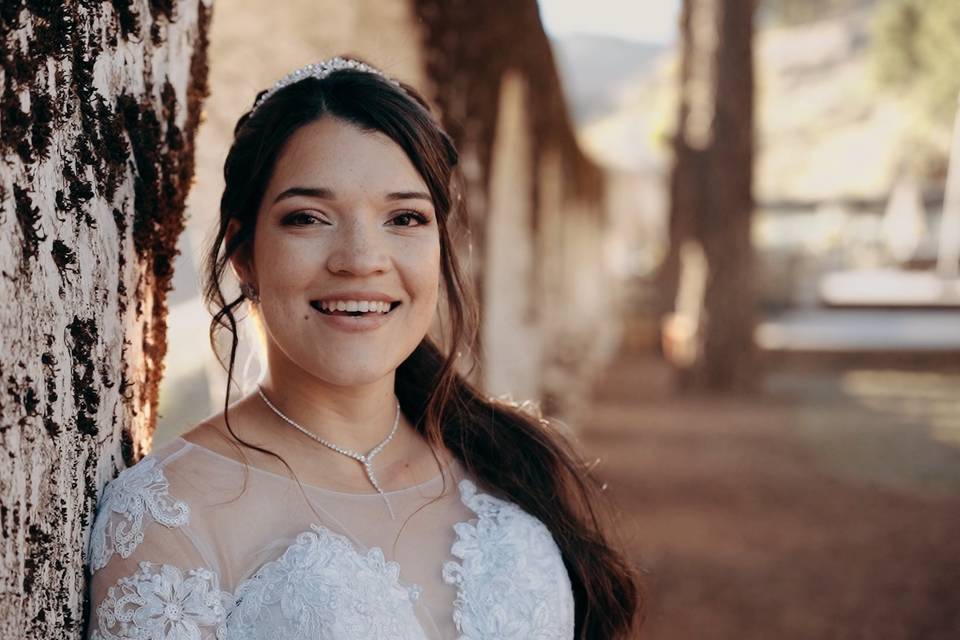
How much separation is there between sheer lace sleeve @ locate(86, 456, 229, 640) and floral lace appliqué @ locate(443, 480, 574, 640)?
1.34ft

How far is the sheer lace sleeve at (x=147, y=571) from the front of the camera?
1.33 metres

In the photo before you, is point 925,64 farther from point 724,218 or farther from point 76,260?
point 76,260

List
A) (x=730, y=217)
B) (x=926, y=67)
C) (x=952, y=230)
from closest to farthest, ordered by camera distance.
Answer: (x=730, y=217)
(x=952, y=230)
(x=926, y=67)

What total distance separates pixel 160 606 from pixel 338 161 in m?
0.69

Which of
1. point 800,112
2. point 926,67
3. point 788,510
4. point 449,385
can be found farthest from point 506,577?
point 800,112

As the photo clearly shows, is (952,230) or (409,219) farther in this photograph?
(952,230)

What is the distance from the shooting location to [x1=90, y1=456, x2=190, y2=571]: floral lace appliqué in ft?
4.41

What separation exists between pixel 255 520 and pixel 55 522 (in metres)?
0.34

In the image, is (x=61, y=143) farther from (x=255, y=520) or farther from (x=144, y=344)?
(x=255, y=520)

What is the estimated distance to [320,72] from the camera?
69.2 inches

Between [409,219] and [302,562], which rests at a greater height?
[409,219]

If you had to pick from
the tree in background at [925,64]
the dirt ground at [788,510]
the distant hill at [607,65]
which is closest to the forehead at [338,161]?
the dirt ground at [788,510]

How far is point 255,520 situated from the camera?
1515mm

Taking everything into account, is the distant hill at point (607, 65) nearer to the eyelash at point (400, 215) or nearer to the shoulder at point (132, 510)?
the eyelash at point (400, 215)
